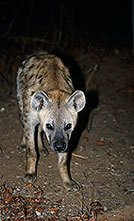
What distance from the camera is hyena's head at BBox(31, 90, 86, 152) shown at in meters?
2.82

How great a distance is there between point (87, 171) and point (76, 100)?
3.07 ft

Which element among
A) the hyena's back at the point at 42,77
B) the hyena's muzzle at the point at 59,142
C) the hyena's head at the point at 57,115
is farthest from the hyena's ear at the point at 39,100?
the hyena's muzzle at the point at 59,142

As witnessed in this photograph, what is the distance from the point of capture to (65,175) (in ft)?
10.5

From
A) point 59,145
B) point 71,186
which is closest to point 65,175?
point 71,186

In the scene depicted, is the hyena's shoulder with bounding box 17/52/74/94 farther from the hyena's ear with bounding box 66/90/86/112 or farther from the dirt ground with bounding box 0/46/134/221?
the dirt ground with bounding box 0/46/134/221

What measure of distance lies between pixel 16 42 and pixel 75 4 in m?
5.14

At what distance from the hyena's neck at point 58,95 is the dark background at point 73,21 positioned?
3.31 m

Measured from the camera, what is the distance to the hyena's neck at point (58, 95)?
2.91 m

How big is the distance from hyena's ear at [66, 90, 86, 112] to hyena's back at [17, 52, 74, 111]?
6.4 inches

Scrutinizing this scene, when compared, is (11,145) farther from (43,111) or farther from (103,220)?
(103,220)

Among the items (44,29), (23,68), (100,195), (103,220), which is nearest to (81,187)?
(100,195)

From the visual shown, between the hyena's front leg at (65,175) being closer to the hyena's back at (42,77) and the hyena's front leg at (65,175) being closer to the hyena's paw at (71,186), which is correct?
the hyena's paw at (71,186)

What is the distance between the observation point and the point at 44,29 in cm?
860

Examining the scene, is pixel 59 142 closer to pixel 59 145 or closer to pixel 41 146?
pixel 59 145
